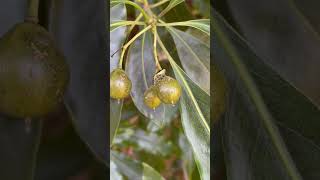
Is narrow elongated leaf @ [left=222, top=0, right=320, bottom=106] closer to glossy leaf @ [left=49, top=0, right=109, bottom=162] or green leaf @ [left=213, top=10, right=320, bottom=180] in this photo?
green leaf @ [left=213, top=10, right=320, bottom=180]

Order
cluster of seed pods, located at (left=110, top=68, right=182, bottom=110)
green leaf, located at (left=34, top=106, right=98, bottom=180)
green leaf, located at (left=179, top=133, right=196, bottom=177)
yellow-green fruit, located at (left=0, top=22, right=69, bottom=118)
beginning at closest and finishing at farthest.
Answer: yellow-green fruit, located at (left=0, top=22, right=69, bottom=118) < green leaf, located at (left=34, top=106, right=98, bottom=180) < cluster of seed pods, located at (left=110, top=68, right=182, bottom=110) < green leaf, located at (left=179, top=133, right=196, bottom=177)

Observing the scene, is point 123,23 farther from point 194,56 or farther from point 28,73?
point 28,73

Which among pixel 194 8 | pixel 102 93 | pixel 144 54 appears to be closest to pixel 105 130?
pixel 102 93

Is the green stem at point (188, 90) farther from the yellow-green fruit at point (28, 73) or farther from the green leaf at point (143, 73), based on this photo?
the yellow-green fruit at point (28, 73)

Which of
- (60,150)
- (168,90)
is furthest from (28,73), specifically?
(168,90)

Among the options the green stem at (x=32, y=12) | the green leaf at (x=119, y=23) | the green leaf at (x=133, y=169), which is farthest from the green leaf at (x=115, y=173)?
the green stem at (x=32, y=12)

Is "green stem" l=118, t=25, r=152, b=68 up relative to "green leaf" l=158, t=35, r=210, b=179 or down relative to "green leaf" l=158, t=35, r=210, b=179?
up

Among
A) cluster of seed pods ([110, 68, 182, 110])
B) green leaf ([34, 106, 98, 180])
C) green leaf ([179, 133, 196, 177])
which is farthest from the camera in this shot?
green leaf ([179, 133, 196, 177])

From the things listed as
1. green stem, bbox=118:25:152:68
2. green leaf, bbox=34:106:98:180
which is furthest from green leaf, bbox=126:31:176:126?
green leaf, bbox=34:106:98:180
